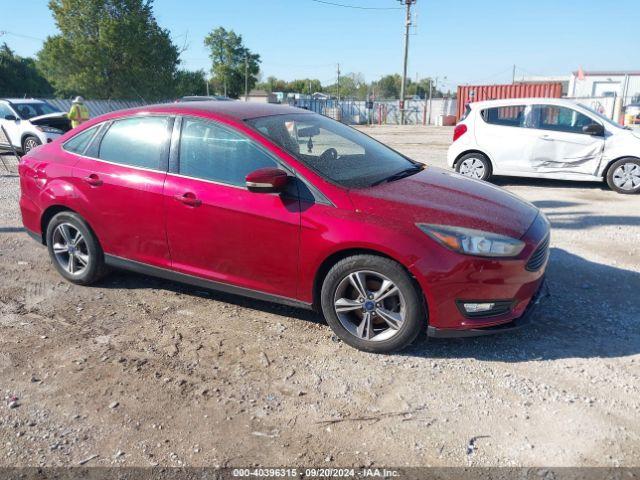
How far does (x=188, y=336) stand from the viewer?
391cm

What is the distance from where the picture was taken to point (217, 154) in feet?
13.1

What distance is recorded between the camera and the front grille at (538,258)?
3475mm

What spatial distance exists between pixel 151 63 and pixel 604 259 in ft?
119

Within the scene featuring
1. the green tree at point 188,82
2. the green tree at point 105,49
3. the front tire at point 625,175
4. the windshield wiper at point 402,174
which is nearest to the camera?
the windshield wiper at point 402,174

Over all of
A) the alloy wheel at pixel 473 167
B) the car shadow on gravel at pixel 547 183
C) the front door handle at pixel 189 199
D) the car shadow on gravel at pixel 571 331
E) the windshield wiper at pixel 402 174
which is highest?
the windshield wiper at pixel 402 174

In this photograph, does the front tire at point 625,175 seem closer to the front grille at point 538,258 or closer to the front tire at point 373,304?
the front grille at point 538,258

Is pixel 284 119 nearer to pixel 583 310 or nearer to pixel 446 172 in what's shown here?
pixel 446 172

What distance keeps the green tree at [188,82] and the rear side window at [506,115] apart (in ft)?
108

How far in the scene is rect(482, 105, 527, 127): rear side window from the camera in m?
9.65

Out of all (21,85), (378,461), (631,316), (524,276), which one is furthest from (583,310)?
(21,85)

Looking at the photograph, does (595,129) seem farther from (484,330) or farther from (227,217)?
(227,217)

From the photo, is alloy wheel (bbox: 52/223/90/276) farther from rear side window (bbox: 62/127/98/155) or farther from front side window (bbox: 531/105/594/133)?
front side window (bbox: 531/105/594/133)

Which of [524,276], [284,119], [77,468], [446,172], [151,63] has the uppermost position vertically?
[151,63]

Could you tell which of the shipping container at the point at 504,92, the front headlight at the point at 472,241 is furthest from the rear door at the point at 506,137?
the shipping container at the point at 504,92
